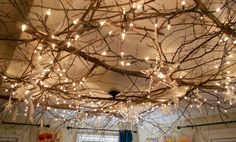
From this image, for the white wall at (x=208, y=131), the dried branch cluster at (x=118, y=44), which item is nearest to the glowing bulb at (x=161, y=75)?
the dried branch cluster at (x=118, y=44)

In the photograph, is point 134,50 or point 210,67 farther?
point 210,67

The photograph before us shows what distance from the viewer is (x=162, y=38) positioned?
7.57 feet

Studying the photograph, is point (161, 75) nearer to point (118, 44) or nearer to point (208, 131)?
point (118, 44)

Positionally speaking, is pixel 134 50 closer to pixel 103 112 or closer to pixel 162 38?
pixel 162 38

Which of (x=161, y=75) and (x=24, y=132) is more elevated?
(x=161, y=75)

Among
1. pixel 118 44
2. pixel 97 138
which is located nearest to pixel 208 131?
pixel 97 138

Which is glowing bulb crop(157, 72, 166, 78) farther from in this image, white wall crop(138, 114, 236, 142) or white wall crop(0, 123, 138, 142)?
white wall crop(0, 123, 138, 142)

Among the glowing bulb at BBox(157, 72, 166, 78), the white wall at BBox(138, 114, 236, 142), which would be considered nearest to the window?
the white wall at BBox(138, 114, 236, 142)

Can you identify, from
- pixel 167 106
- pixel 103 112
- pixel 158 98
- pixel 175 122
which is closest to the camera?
pixel 167 106

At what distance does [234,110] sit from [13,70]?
322 cm

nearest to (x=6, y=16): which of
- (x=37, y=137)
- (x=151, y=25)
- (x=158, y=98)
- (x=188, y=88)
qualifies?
(x=151, y=25)

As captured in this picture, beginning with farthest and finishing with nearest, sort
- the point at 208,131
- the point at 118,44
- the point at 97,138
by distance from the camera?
the point at 97,138 < the point at 208,131 < the point at 118,44

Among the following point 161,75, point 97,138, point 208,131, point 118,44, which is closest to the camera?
point 161,75

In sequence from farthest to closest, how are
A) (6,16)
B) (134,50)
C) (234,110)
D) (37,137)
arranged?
(37,137) → (234,110) → (134,50) → (6,16)
